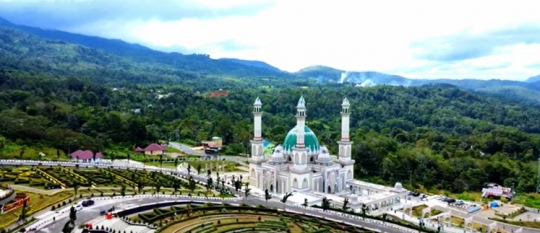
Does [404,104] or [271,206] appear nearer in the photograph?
[271,206]

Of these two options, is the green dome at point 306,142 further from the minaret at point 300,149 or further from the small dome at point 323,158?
the minaret at point 300,149

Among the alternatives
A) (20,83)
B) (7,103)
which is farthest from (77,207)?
(20,83)

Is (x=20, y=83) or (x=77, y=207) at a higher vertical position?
(x=20, y=83)

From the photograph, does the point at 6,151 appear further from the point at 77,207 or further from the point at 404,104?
the point at 404,104

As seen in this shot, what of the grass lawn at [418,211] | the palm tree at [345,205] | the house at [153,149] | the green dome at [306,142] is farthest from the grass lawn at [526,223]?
the house at [153,149]

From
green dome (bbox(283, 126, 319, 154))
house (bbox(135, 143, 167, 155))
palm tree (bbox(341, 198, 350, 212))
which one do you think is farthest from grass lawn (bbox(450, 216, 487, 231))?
house (bbox(135, 143, 167, 155))

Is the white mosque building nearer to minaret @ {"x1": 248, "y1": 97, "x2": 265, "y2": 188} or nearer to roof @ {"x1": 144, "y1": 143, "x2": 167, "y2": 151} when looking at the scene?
minaret @ {"x1": 248, "y1": 97, "x2": 265, "y2": 188}
